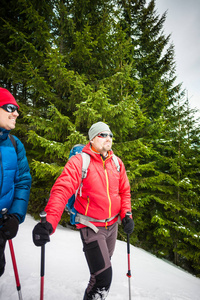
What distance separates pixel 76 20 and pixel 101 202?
26.4 ft

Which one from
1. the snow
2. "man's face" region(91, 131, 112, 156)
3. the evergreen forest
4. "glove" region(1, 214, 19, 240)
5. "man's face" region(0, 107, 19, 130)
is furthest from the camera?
the evergreen forest

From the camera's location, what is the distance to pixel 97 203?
1.93 m

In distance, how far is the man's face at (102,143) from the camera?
2.14m

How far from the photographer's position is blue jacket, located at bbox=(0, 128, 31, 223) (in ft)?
5.60

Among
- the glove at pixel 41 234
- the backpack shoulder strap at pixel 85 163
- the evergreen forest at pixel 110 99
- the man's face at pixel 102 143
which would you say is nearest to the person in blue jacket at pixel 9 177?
the glove at pixel 41 234

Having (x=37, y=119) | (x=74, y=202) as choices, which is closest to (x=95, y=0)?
(x=37, y=119)

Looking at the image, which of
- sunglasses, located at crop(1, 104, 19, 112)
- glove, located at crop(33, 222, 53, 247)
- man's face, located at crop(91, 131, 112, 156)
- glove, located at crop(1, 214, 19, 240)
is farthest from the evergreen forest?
glove, located at crop(33, 222, 53, 247)

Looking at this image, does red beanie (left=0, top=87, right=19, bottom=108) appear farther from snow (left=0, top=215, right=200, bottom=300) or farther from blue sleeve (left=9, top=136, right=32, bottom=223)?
snow (left=0, top=215, right=200, bottom=300)

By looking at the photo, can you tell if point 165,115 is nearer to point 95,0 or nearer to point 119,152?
point 119,152

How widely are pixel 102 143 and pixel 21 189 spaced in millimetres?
1229

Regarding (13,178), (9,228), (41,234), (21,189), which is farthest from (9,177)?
(41,234)

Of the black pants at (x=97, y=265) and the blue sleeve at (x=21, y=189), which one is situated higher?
the blue sleeve at (x=21, y=189)

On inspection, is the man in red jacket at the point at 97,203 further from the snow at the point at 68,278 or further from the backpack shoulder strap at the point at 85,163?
the snow at the point at 68,278

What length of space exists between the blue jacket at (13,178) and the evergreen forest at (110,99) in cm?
280
